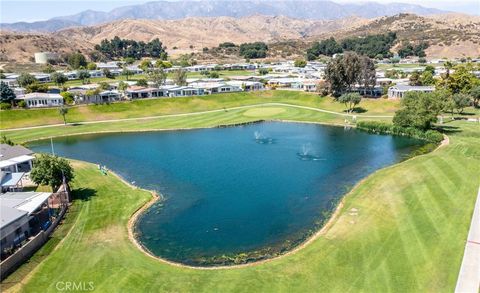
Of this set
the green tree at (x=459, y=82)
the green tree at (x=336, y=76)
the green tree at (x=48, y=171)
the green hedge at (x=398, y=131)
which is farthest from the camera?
the green tree at (x=336, y=76)

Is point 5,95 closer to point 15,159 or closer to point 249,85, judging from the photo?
point 15,159

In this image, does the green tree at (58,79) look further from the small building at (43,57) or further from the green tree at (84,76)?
the small building at (43,57)

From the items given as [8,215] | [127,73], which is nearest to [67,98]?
[127,73]

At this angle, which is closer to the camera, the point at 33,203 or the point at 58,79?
the point at 33,203

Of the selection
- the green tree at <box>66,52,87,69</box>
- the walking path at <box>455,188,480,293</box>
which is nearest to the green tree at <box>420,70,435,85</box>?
the walking path at <box>455,188,480,293</box>

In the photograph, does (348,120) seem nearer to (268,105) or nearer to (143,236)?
(268,105)

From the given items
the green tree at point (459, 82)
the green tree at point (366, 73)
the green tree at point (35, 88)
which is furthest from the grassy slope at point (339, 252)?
the green tree at point (35, 88)
